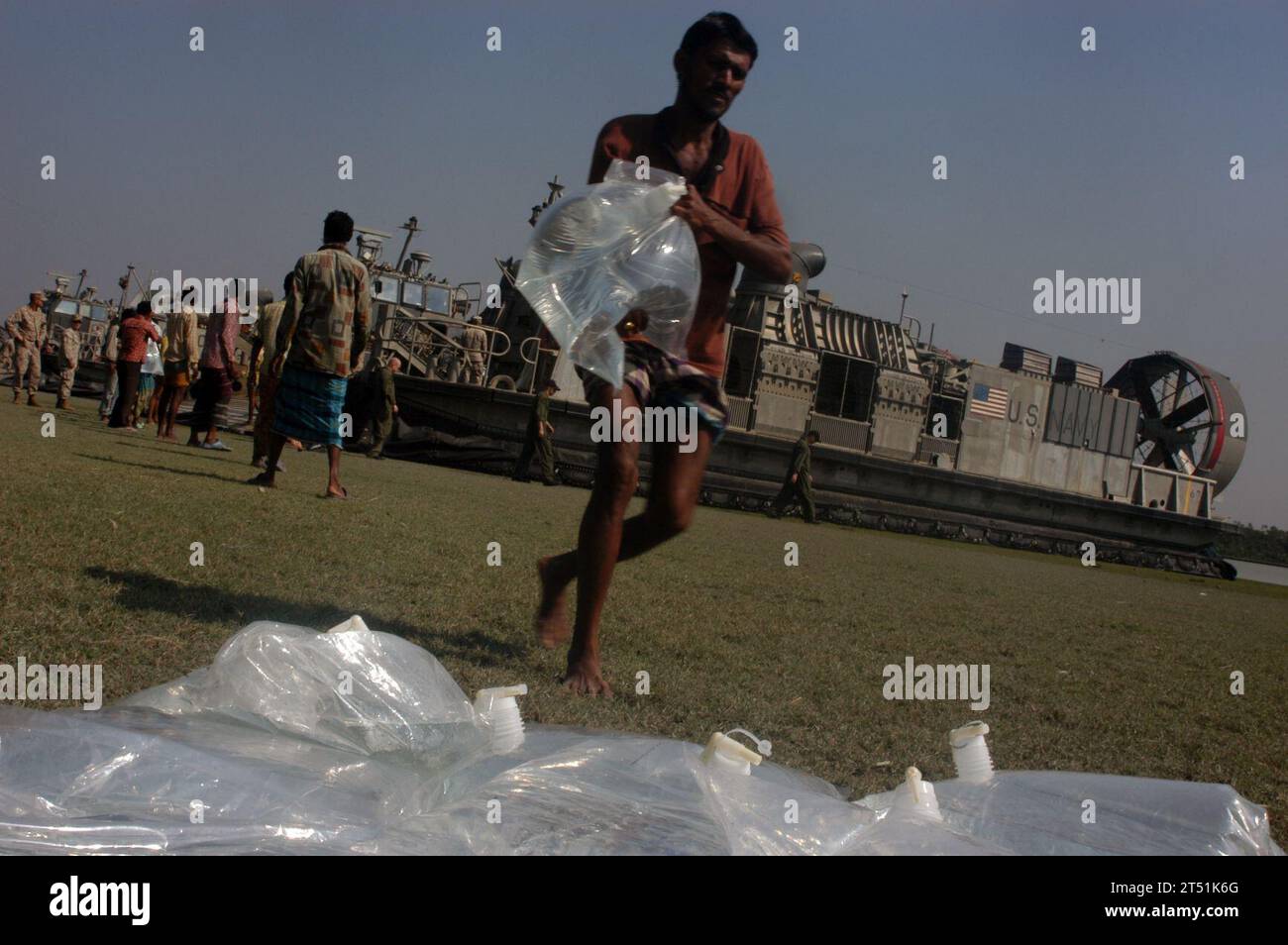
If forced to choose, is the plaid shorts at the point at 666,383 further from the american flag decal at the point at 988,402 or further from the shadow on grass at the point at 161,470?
the american flag decal at the point at 988,402

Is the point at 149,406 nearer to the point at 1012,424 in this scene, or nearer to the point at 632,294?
the point at 632,294

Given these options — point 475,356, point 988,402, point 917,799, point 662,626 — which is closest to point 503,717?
point 917,799

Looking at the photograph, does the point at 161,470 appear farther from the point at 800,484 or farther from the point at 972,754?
the point at 800,484

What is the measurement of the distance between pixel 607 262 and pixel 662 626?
1.97 m

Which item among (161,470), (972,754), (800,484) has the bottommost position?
(972,754)

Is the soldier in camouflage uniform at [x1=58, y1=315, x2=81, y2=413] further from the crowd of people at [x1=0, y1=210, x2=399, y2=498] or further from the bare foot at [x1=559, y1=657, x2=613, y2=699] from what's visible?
the bare foot at [x1=559, y1=657, x2=613, y2=699]

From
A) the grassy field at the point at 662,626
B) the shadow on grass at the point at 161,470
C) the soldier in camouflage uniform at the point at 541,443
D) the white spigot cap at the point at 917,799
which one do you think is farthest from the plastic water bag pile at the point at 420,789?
the soldier in camouflage uniform at the point at 541,443

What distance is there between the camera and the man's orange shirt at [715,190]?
12.2 feet

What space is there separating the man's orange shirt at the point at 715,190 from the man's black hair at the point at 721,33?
0.24 m

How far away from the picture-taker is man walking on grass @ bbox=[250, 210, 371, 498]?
8.07 meters

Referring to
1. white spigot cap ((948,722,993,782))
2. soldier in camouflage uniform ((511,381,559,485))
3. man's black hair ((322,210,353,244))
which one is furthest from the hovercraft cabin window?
white spigot cap ((948,722,993,782))

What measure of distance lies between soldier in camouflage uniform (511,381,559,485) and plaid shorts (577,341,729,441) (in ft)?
45.5

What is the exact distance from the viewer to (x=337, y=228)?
8367mm

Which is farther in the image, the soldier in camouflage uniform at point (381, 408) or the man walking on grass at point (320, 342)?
the soldier in camouflage uniform at point (381, 408)
